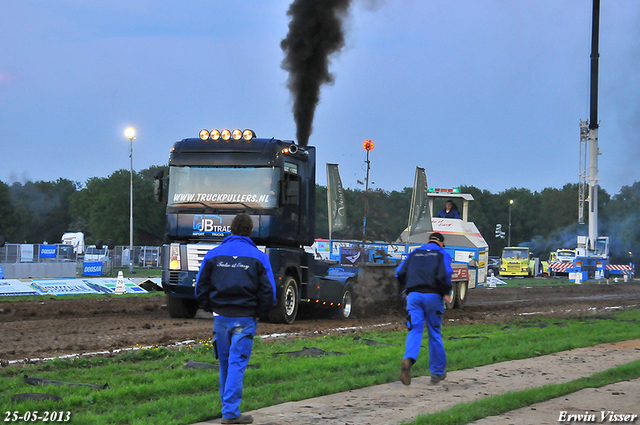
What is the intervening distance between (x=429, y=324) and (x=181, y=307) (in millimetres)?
8403

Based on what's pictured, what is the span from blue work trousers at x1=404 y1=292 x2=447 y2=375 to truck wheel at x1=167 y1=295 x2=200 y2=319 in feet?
26.4

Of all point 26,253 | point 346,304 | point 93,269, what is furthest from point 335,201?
point 26,253

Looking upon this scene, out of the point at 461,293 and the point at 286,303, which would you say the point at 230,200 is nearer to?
the point at 286,303

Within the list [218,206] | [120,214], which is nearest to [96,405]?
[218,206]

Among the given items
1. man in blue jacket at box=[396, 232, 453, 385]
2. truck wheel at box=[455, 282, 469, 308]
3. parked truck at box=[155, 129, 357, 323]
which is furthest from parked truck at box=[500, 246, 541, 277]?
man in blue jacket at box=[396, 232, 453, 385]

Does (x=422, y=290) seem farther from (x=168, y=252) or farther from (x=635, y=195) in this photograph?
(x=635, y=195)

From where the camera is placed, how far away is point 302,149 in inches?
611

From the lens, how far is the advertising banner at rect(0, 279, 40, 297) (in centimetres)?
2308

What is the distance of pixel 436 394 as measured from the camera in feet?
26.2

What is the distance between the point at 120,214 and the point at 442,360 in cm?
8983

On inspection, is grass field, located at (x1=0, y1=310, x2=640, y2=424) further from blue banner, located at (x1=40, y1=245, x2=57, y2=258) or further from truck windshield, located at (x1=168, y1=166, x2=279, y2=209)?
blue banner, located at (x1=40, y1=245, x2=57, y2=258)

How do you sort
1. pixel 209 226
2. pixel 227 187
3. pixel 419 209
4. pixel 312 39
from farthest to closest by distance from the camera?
pixel 419 209 → pixel 312 39 → pixel 227 187 → pixel 209 226

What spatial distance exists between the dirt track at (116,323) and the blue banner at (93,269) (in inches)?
556

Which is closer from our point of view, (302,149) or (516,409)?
(516,409)
